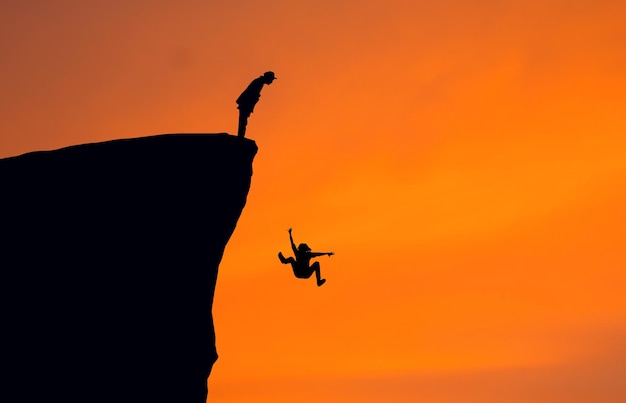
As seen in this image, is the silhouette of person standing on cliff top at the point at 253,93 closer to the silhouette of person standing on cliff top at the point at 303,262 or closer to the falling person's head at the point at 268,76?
the falling person's head at the point at 268,76

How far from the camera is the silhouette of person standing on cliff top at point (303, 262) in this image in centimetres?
1802

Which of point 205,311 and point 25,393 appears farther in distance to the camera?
point 205,311

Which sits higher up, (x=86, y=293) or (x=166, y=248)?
(x=166, y=248)

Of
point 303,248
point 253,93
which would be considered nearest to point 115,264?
point 303,248

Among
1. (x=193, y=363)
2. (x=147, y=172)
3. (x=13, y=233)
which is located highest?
(x=147, y=172)

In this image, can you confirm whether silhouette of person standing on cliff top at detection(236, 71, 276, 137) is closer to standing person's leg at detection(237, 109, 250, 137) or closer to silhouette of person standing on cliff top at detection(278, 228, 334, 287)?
standing person's leg at detection(237, 109, 250, 137)

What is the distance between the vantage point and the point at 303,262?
59.5ft

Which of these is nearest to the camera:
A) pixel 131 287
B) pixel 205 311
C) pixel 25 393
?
pixel 25 393

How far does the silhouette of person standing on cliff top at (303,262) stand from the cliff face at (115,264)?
1.70 meters

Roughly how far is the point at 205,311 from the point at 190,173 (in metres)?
3.32

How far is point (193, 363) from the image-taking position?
56.4 feet

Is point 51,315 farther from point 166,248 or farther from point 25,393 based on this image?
point 166,248

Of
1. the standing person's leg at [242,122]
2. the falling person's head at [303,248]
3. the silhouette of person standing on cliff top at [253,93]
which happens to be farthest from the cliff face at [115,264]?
the falling person's head at [303,248]

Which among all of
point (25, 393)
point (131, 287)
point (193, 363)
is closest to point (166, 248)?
point (131, 287)
